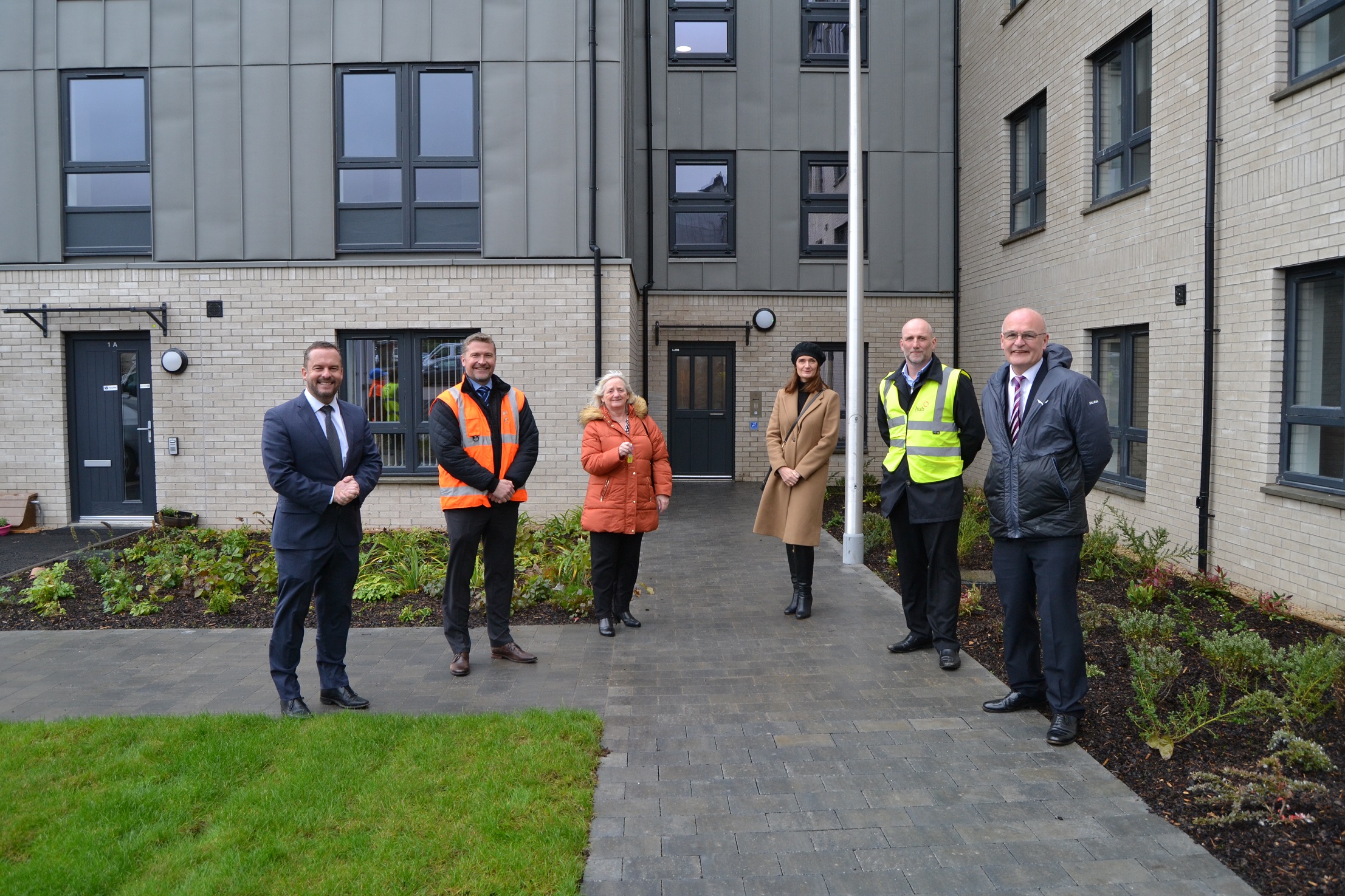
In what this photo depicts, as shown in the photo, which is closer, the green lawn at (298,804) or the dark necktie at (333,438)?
the green lawn at (298,804)

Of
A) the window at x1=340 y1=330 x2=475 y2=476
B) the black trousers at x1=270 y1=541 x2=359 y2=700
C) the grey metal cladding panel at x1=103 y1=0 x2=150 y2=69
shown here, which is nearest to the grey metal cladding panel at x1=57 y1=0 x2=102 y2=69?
the grey metal cladding panel at x1=103 y1=0 x2=150 y2=69

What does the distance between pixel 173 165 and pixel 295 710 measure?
8763 mm

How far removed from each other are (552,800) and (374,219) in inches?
358

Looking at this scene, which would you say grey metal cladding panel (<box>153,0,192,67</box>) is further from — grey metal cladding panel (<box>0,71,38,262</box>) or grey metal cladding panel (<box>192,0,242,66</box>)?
grey metal cladding panel (<box>0,71,38,262</box>)

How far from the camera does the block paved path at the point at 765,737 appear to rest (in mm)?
3338

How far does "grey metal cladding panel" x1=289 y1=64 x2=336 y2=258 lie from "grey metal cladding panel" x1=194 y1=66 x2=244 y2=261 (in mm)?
644

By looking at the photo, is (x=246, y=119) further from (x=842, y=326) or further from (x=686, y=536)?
(x=842, y=326)

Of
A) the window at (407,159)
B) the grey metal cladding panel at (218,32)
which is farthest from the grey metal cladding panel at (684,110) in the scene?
the grey metal cladding panel at (218,32)

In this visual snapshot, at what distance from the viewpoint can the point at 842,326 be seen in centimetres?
1614

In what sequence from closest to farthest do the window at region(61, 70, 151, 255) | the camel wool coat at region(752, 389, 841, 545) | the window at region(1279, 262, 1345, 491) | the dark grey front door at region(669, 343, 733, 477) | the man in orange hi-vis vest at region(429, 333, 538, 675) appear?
1. the man in orange hi-vis vest at region(429, 333, 538, 675)
2. the window at region(1279, 262, 1345, 491)
3. the camel wool coat at region(752, 389, 841, 545)
4. the window at region(61, 70, 151, 255)
5. the dark grey front door at region(669, 343, 733, 477)

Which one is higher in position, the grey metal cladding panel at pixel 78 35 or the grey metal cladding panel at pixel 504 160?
the grey metal cladding panel at pixel 78 35

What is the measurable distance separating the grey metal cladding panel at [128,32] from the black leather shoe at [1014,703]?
11.8 meters

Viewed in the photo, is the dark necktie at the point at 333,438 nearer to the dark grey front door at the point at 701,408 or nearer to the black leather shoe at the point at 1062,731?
the black leather shoe at the point at 1062,731

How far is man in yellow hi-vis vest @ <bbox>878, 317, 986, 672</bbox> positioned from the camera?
18.6 feet
